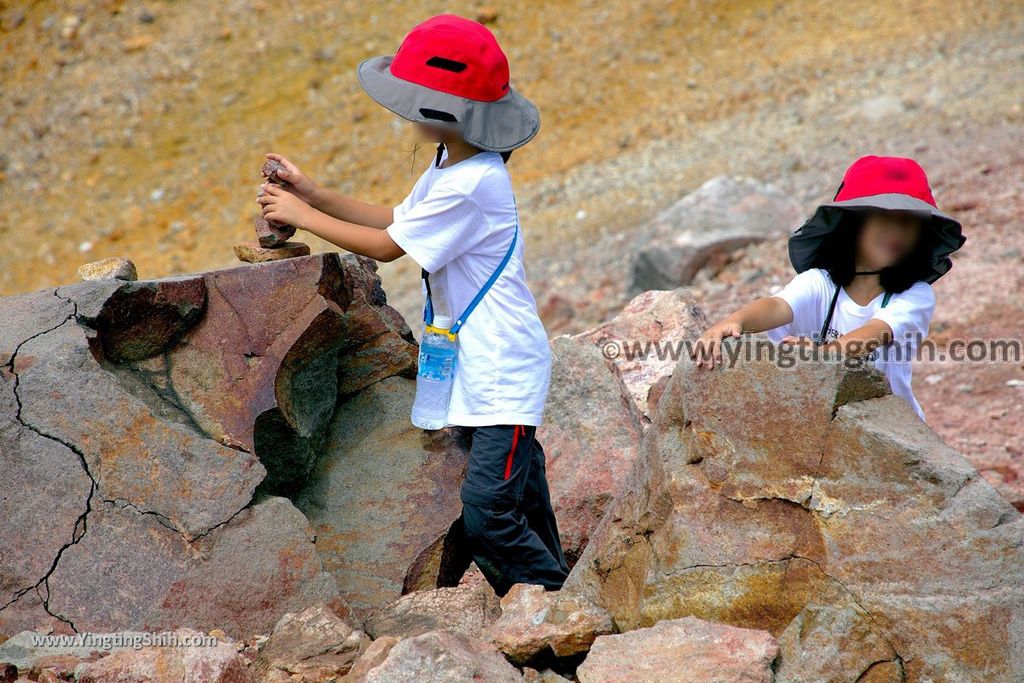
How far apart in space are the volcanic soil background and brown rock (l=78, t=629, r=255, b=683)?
595cm

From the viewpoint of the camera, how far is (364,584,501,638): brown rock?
339cm

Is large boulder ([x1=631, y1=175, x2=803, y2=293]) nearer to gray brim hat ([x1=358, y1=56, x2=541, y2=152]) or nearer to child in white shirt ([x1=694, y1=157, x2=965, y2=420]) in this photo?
child in white shirt ([x1=694, y1=157, x2=965, y2=420])

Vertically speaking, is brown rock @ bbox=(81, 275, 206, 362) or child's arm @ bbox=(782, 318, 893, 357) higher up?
child's arm @ bbox=(782, 318, 893, 357)

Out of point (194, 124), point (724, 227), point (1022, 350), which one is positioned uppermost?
point (1022, 350)

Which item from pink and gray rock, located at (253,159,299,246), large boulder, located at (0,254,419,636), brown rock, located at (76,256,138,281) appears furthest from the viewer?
brown rock, located at (76,256,138,281)

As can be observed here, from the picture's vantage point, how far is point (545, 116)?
45.0 ft

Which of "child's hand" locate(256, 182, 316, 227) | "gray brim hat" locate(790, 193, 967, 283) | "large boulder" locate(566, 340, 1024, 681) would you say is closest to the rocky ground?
"large boulder" locate(566, 340, 1024, 681)

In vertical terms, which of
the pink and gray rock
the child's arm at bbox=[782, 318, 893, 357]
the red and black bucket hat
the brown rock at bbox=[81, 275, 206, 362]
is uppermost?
the red and black bucket hat

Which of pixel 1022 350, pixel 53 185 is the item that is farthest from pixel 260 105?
pixel 1022 350

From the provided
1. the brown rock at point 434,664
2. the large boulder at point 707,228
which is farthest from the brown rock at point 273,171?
the large boulder at point 707,228

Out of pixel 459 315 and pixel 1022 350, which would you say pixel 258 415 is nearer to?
pixel 459 315

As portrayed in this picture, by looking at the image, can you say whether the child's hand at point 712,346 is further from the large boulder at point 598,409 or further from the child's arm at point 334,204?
the child's arm at point 334,204

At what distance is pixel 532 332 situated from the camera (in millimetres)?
3496

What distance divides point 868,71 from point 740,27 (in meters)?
2.14
